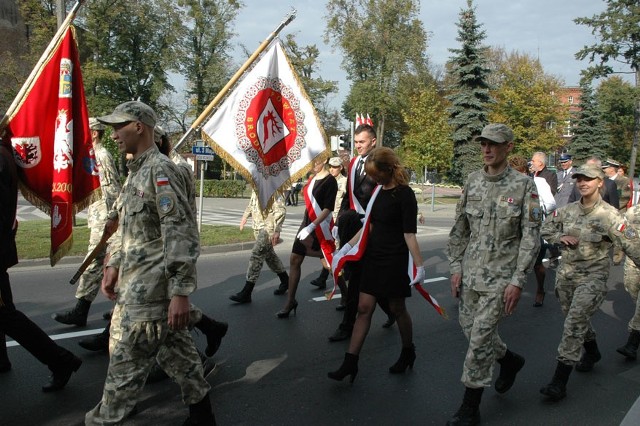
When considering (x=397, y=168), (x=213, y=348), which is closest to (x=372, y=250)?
(x=397, y=168)

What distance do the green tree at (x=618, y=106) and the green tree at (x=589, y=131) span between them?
561mm

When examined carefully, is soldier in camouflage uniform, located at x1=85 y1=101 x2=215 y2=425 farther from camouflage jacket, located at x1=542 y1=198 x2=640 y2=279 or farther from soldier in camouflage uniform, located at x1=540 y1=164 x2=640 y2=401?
camouflage jacket, located at x1=542 y1=198 x2=640 y2=279

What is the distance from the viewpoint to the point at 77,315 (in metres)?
5.55

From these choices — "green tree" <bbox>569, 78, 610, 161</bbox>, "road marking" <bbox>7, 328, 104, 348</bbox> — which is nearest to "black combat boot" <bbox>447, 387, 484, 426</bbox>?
"road marking" <bbox>7, 328, 104, 348</bbox>

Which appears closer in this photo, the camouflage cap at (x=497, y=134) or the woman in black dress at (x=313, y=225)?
the camouflage cap at (x=497, y=134)

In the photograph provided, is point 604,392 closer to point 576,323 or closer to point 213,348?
point 576,323

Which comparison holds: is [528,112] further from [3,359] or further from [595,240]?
[3,359]

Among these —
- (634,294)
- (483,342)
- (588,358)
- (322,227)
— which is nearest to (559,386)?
(588,358)

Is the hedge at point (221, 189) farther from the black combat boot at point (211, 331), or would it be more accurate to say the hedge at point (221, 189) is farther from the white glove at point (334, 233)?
the black combat boot at point (211, 331)

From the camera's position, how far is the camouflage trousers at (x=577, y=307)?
A: 4.21 m

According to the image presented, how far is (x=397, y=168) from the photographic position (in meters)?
4.33

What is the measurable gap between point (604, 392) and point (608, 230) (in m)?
1.28

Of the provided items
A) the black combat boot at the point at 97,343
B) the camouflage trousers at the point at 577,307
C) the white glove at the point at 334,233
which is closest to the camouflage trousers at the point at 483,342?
the camouflage trousers at the point at 577,307

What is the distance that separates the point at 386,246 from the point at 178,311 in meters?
1.92
